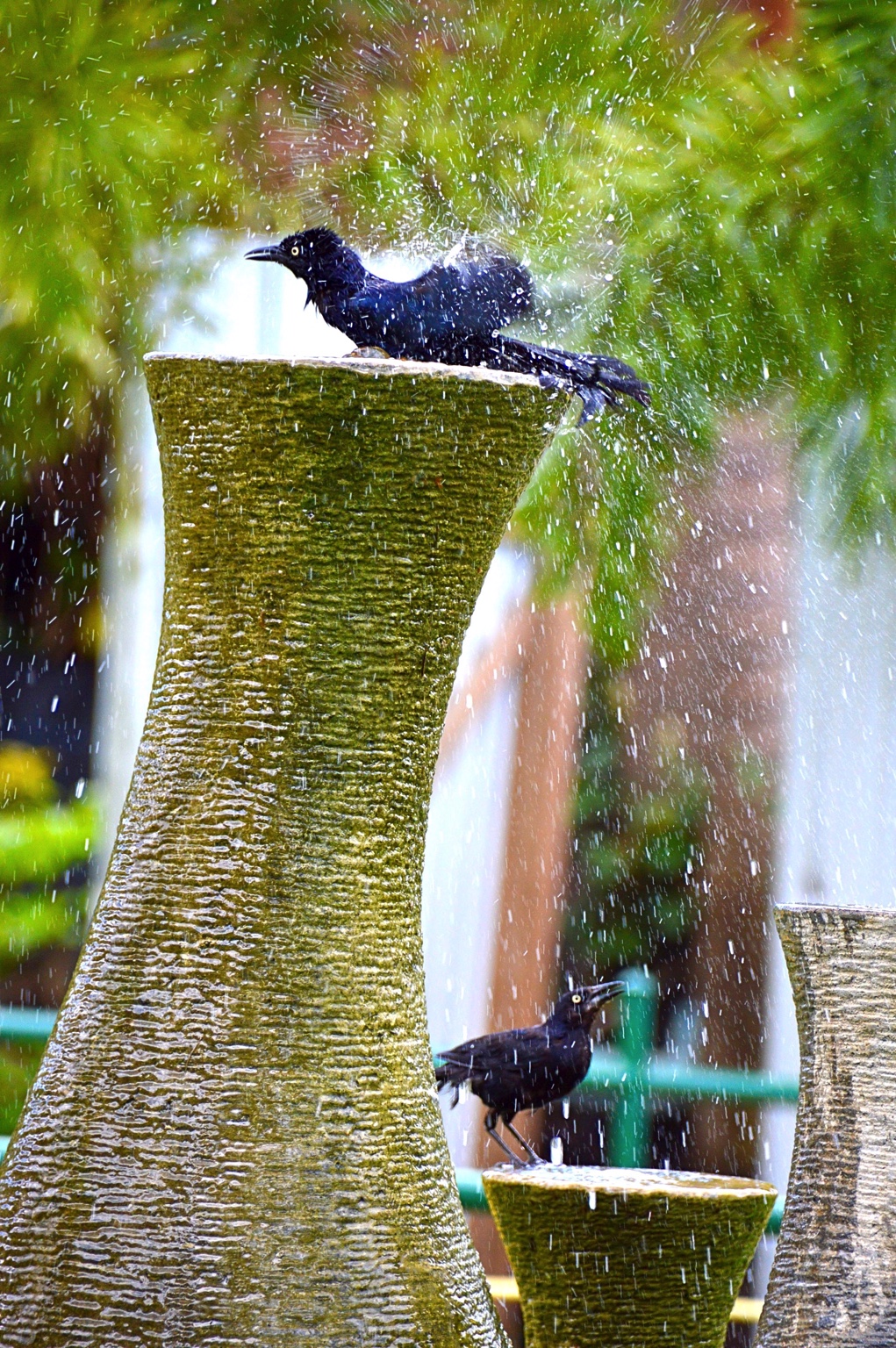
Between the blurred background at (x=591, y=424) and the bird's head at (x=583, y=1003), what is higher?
the blurred background at (x=591, y=424)

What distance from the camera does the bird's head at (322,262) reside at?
1562 millimetres

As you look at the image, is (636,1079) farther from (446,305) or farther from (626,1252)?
(446,305)

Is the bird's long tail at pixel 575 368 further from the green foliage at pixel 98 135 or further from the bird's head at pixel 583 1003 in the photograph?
the green foliage at pixel 98 135

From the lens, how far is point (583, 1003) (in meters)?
1.79

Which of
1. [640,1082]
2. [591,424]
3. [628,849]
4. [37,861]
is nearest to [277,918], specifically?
[640,1082]

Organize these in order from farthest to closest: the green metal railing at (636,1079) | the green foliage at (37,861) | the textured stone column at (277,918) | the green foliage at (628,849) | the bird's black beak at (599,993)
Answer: the green foliage at (628,849)
the green foliage at (37,861)
the green metal railing at (636,1079)
the bird's black beak at (599,993)
the textured stone column at (277,918)

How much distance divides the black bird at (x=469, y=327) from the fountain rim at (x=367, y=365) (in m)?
0.13

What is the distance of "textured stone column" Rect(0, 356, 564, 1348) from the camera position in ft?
3.77

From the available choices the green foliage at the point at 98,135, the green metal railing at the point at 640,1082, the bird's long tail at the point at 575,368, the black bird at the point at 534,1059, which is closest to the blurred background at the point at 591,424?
the green foliage at the point at 98,135

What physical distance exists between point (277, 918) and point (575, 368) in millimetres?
576

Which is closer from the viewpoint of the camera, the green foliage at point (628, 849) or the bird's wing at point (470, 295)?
the bird's wing at point (470, 295)

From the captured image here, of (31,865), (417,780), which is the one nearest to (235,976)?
(417,780)

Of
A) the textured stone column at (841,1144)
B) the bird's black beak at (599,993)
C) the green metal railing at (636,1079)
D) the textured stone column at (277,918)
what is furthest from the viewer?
the green metal railing at (636,1079)

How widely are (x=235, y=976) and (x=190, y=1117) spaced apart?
108 mm
